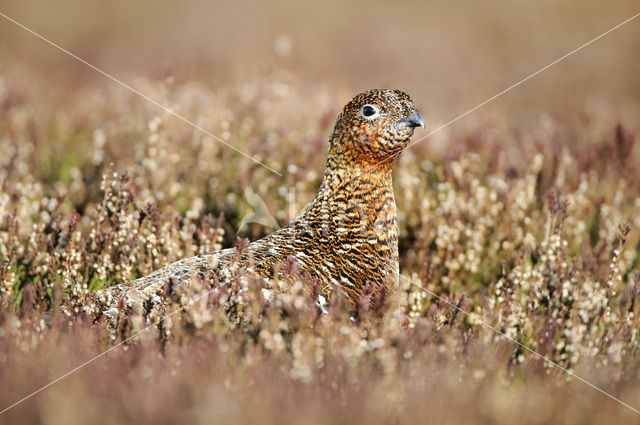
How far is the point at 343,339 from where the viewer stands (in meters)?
2.81

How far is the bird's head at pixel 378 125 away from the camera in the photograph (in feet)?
12.2

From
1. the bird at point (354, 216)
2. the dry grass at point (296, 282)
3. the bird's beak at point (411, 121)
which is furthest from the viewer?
the bird's beak at point (411, 121)

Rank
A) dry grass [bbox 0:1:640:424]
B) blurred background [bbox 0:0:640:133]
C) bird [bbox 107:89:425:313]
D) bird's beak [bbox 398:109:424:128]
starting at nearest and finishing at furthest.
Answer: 1. dry grass [bbox 0:1:640:424]
2. bird [bbox 107:89:425:313]
3. bird's beak [bbox 398:109:424:128]
4. blurred background [bbox 0:0:640:133]

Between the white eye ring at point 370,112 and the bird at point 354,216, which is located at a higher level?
the white eye ring at point 370,112

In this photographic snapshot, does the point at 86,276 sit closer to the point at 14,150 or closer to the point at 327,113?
the point at 14,150

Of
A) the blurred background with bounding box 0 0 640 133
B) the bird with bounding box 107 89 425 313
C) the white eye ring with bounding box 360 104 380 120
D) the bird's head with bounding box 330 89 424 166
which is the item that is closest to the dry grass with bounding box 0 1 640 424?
the bird with bounding box 107 89 425 313

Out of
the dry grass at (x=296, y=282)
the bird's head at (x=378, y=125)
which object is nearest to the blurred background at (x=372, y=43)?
the dry grass at (x=296, y=282)

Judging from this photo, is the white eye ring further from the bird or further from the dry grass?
the dry grass

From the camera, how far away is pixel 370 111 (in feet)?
12.4

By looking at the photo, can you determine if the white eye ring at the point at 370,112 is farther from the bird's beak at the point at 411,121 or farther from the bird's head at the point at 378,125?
the bird's beak at the point at 411,121

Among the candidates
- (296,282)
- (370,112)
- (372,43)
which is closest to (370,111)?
(370,112)

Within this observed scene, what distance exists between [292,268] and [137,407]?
0.97 m

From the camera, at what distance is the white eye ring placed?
3752mm

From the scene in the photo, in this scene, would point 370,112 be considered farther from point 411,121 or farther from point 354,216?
point 354,216
